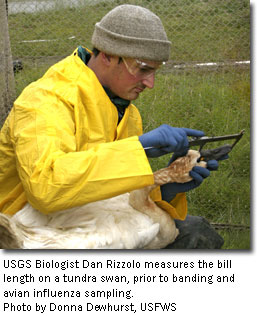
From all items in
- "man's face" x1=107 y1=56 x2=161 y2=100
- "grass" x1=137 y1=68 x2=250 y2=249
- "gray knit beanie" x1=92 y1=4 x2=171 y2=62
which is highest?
"gray knit beanie" x1=92 y1=4 x2=171 y2=62

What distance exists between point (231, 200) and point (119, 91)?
149cm

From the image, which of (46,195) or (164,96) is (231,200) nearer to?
(164,96)

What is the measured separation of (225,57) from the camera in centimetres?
360

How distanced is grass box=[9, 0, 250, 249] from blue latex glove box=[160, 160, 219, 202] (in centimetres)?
107

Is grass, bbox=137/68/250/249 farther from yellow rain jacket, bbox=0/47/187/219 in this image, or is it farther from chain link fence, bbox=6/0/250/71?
yellow rain jacket, bbox=0/47/187/219

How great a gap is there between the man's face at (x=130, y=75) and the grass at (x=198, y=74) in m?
1.34

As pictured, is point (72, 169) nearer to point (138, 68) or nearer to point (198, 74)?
point (138, 68)

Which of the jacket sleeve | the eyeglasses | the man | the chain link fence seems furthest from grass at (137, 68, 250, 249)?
the jacket sleeve

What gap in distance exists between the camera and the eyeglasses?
201 cm

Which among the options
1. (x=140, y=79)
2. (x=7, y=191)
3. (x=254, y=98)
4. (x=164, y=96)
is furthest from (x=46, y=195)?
(x=164, y=96)

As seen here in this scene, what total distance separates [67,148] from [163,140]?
35 centimetres

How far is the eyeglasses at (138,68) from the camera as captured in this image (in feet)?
6.58

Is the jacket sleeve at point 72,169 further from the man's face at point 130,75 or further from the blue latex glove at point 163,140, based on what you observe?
the man's face at point 130,75

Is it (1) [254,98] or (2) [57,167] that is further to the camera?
(1) [254,98]
